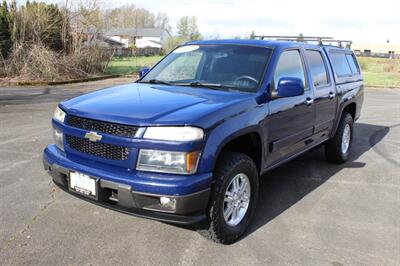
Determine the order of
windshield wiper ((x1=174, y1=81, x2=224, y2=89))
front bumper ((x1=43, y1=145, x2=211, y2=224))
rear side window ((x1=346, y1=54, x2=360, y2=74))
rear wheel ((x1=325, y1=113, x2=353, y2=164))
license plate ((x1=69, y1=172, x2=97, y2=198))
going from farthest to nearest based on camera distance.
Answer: rear side window ((x1=346, y1=54, x2=360, y2=74)) → rear wheel ((x1=325, y1=113, x2=353, y2=164)) → windshield wiper ((x1=174, y1=81, x2=224, y2=89)) → license plate ((x1=69, y1=172, x2=97, y2=198)) → front bumper ((x1=43, y1=145, x2=211, y2=224))

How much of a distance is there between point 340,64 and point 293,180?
2.13 meters

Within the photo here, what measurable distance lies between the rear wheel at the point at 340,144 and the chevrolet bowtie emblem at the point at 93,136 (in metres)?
4.19

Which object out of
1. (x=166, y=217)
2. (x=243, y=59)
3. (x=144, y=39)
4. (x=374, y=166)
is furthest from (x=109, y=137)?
(x=144, y=39)

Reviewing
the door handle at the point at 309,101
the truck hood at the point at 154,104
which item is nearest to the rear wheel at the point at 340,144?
the door handle at the point at 309,101

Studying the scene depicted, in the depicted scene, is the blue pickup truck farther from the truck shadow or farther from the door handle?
the truck shadow

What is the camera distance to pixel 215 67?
16.0 feet

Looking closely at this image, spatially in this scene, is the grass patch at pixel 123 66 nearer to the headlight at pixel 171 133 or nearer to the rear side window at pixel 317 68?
the rear side window at pixel 317 68

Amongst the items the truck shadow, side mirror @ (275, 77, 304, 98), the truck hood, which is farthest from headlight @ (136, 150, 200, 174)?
side mirror @ (275, 77, 304, 98)

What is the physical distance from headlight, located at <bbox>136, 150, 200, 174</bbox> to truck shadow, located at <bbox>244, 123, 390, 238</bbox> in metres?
1.24

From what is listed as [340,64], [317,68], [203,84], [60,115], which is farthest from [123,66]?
[60,115]

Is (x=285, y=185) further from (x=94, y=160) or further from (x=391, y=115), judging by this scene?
(x=391, y=115)

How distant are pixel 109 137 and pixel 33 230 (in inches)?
52.7

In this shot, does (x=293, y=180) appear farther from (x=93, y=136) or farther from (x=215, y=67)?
(x=93, y=136)

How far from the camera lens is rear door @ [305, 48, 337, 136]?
557cm
